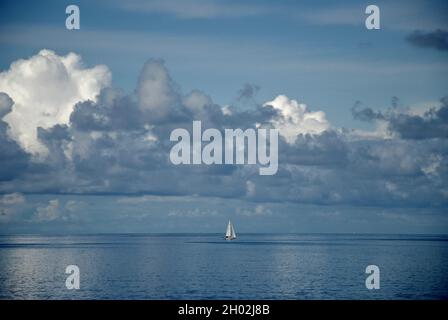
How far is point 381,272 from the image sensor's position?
456ft

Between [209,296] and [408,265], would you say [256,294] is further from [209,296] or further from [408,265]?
[408,265]

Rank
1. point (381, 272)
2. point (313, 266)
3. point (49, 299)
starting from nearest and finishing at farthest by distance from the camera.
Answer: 1. point (49, 299)
2. point (381, 272)
3. point (313, 266)

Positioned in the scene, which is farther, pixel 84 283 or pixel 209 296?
pixel 84 283

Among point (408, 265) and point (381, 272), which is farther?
point (408, 265)

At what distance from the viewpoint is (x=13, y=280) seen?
4825 inches
